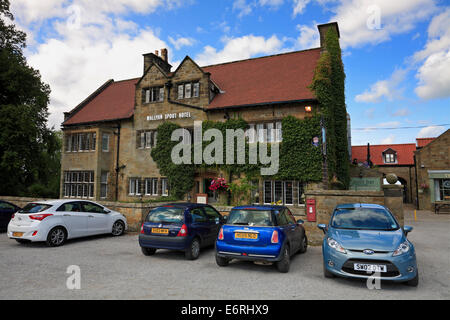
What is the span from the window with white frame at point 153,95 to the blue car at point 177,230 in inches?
558

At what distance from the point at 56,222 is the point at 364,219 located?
9890 millimetres

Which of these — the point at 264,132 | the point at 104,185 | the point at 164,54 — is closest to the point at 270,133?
the point at 264,132

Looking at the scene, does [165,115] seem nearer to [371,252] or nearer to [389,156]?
[371,252]

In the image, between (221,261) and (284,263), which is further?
(221,261)

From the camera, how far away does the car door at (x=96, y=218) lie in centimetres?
1123

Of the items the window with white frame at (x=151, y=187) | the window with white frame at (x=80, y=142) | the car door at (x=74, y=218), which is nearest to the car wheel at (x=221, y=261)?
the car door at (x=74, y=218)

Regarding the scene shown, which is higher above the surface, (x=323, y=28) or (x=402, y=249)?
(x=323, y=28)

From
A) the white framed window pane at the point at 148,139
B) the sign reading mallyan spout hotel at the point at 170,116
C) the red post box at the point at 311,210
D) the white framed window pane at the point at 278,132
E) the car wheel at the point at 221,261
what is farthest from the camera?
the white framed window pane at the point at 148,139

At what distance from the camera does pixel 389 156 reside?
38.8 metres

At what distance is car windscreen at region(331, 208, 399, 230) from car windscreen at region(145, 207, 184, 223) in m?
4.25

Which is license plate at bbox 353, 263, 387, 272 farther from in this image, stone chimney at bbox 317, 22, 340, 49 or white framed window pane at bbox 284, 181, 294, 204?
stone chimney at bbox 317, 22, 340, 49

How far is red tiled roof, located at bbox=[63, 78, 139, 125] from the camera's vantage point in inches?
912

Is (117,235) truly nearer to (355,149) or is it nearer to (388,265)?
(388,265)

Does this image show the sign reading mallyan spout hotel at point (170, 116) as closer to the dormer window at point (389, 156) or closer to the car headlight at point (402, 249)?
the car headlight at point (402, 249)
